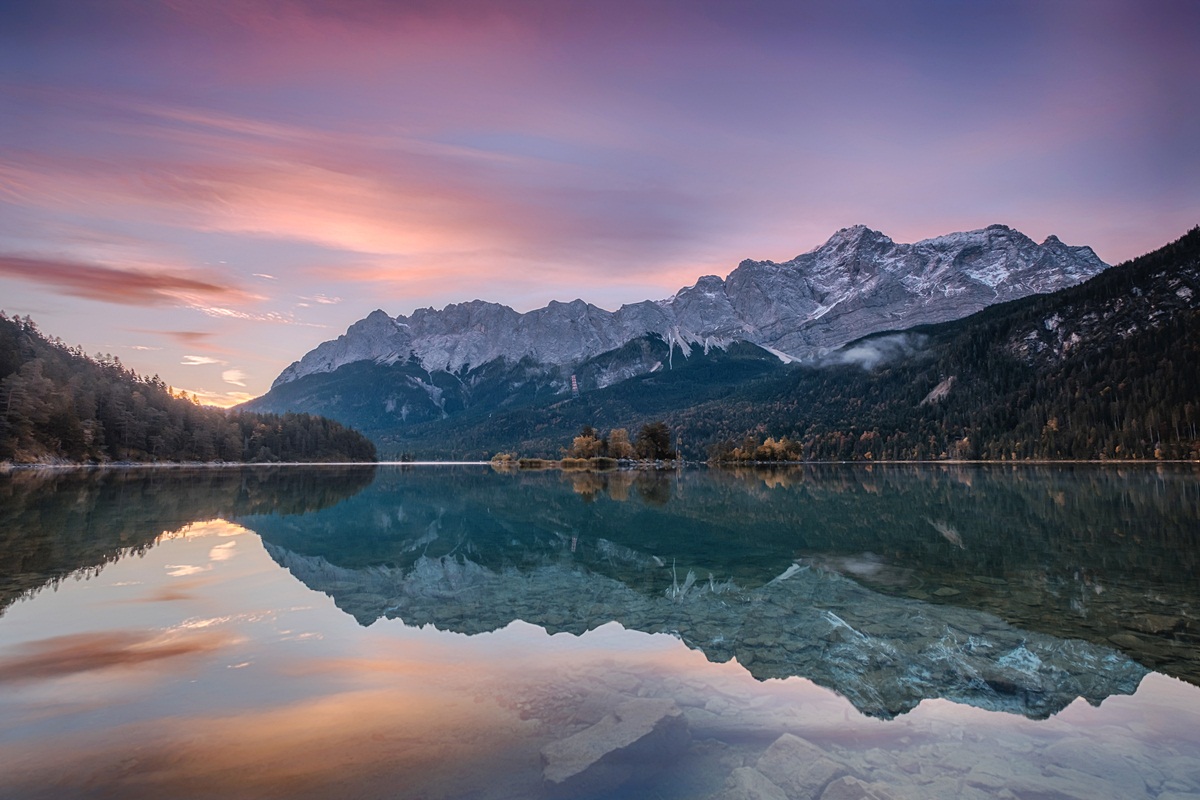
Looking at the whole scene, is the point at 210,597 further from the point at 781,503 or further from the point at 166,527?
the point at 781,503

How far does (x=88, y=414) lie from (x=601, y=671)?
17246 centimetres

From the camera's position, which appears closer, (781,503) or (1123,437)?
(781,503)

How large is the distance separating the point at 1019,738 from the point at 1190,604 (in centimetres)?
1254

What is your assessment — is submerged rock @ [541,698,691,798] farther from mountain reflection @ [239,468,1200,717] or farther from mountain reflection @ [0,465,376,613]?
mountain reflection @ [0,465,376,613]

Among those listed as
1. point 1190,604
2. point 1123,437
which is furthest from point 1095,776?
point 1123,437

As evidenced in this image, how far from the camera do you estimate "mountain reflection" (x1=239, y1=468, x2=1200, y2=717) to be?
44.8 feet

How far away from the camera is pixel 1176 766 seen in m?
9.23

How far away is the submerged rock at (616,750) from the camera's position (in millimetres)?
8719

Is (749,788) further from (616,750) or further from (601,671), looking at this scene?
(601,671)

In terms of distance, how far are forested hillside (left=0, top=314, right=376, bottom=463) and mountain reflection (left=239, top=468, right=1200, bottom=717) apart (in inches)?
4474

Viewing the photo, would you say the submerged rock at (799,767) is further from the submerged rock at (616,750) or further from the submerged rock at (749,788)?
the submerged rock at (616,750)

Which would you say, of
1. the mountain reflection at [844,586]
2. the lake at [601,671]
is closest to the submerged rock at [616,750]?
the lake at [601,671]

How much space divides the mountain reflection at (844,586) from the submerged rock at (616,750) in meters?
3.57

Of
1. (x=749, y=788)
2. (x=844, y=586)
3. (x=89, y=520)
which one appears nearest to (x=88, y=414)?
(x=89, y=520)
